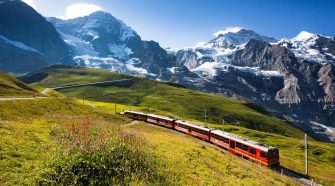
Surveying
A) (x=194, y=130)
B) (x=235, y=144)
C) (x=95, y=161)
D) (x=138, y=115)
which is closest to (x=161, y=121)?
(x=138, y=115)

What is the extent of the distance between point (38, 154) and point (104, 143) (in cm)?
713

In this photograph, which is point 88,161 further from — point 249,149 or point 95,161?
point 249,149

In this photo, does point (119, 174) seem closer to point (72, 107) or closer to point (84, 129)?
point (84, 129)

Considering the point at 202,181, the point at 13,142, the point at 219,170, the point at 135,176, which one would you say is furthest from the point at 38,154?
the point at 219,170

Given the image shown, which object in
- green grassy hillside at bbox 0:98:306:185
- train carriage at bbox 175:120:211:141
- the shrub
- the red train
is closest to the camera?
the shrub

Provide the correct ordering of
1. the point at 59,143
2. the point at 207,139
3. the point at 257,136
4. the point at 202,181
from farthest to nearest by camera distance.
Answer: the point at 257,136 < the point at 207,139 < the point at 202,181 < the point at 59,143

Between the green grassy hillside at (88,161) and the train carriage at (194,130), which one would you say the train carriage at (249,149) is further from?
the green grassy hillside at (88,161)

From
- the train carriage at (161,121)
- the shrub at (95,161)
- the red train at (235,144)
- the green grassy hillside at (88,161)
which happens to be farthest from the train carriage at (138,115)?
the shrub at (95,161)

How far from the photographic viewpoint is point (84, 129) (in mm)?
20750

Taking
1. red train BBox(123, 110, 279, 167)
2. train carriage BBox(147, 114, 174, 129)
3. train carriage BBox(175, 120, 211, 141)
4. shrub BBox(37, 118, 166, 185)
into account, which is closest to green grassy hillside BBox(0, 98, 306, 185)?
shrub BBox(37, 118, 166, 185)

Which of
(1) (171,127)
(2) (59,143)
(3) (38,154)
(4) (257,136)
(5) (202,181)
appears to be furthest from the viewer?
(4) (257,136)

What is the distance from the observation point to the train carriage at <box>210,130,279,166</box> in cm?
5825

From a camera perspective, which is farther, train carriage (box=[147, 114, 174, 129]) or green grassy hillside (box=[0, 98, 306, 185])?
train carriage (box=[147, 114, 174, 129])

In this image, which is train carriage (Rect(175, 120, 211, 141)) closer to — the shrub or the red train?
the red train
